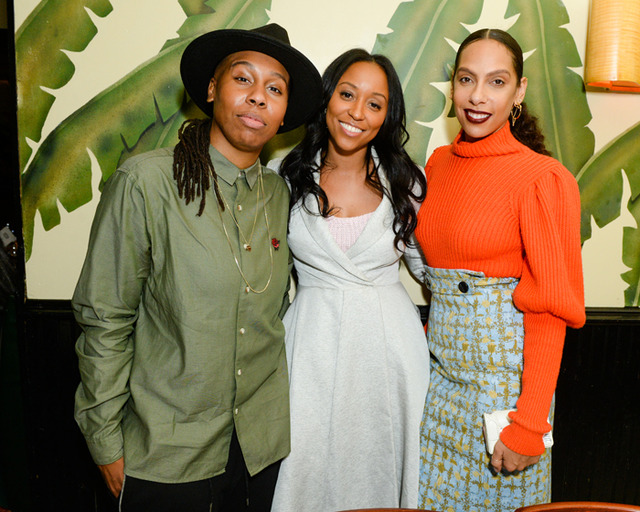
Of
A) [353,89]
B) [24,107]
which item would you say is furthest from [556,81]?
[24,107]

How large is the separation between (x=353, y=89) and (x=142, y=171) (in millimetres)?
872

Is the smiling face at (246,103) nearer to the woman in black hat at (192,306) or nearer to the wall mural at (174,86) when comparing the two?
the woman in black hat at (192,306)

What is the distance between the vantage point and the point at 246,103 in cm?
151

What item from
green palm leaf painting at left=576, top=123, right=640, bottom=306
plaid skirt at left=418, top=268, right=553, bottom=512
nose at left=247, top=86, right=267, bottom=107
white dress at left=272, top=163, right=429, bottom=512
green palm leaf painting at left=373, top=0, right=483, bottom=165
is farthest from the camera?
green palm leaf painting at left=576, top=123, right=640, bottom=306

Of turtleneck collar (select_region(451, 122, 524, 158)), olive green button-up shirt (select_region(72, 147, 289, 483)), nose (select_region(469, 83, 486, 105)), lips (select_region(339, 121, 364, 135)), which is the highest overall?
nose (select_region(469, 83, 486, 105))

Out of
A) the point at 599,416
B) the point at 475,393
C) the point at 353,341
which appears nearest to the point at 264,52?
the point at 353,341

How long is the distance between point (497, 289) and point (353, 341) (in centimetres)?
54

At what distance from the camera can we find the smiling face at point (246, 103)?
1.51 meters

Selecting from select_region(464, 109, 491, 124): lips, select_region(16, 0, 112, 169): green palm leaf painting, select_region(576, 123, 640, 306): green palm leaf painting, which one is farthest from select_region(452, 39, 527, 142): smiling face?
select_region(16, 0, 112, 169): green palm leaf painting

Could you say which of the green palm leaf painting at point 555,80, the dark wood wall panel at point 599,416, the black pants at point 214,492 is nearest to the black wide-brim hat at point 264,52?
the green palm leaf painting at point 555,80

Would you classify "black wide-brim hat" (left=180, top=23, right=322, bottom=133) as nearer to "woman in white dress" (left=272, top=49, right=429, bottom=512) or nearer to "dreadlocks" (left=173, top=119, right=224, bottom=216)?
"woman in white dress" (left=272, top=49, right=429, bottom=512)

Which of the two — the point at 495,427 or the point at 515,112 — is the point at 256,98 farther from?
the point at 495,427

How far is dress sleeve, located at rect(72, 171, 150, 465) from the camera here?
1397 mm

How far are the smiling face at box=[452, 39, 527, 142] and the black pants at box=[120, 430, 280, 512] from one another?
132 centimetres
